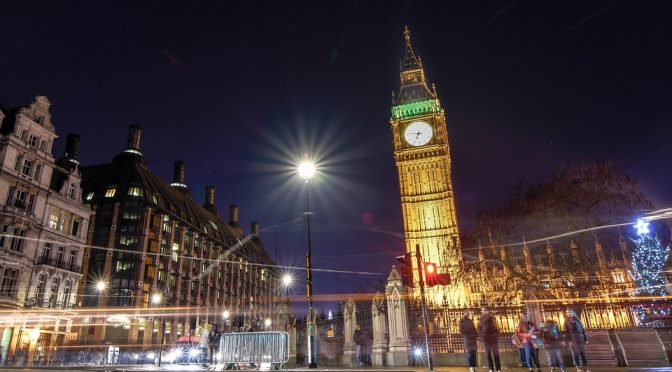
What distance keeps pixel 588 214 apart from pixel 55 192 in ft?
161

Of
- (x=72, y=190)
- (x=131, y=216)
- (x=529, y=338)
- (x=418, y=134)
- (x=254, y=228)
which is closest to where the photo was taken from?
(x=529, y=338)

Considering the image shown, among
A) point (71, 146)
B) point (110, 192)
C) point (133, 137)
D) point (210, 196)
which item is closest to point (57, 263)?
point (110, 192)

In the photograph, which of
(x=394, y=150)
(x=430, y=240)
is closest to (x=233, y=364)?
(x=430, y=240)

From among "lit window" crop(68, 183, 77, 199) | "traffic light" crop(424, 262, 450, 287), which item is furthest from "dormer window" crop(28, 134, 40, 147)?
"traffic light" crop(424, 262, 450, 287)

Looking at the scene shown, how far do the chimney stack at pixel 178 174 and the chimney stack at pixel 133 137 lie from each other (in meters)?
25.2

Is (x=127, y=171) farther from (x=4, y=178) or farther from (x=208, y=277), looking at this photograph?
(x=4, y=178)

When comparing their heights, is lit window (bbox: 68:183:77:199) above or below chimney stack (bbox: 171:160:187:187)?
below

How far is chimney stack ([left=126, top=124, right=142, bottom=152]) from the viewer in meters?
77.2

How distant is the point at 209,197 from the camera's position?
384 ft

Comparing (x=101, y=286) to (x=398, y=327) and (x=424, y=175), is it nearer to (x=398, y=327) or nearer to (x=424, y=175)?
(x=398, y=327)

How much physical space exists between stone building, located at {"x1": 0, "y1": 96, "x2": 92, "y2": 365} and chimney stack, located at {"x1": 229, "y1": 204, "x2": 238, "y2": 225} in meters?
78.3

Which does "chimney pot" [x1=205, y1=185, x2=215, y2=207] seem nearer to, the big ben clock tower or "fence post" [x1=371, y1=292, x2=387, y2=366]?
the big ben clock tower

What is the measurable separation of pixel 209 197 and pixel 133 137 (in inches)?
1620

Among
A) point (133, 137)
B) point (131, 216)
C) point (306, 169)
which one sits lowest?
point (306, 169)
